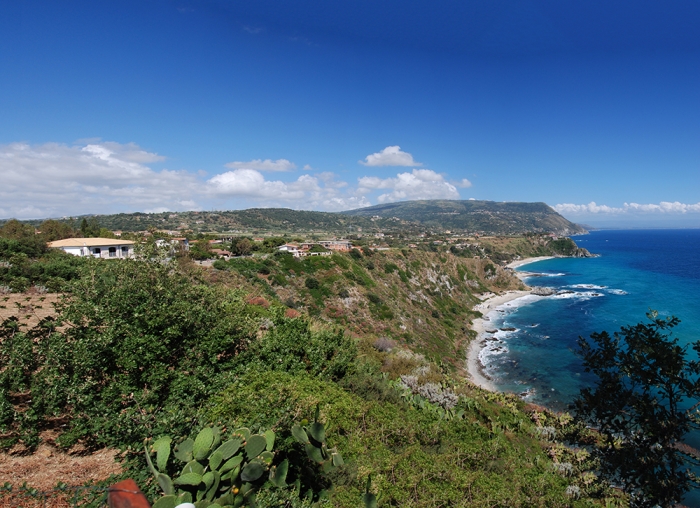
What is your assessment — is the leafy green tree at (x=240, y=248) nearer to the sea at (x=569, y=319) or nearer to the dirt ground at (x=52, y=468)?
the sea at (x=569, y=319)

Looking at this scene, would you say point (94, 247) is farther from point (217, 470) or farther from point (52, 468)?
point (217, 470)

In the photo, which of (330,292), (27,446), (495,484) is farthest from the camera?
(330,292)

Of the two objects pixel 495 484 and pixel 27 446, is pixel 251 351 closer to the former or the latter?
pixel 27 446

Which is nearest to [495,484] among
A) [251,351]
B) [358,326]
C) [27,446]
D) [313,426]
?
[313,426]

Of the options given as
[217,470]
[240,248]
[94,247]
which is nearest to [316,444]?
[217,470]

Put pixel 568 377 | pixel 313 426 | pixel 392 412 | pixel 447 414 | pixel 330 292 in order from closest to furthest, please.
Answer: pixel 313 426 < pixel 392 412 < pixel 447 414 < pixel 568 377 < pixel 330 292

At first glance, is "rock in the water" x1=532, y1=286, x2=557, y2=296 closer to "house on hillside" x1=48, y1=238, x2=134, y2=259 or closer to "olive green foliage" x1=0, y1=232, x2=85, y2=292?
"house on hillside" x1=48, y1=238, x2=134, y2=259
